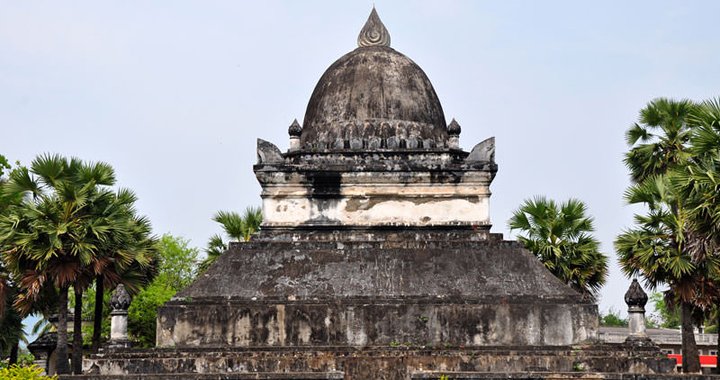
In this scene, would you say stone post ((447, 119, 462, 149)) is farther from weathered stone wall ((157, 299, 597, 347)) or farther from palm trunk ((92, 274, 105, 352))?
palm trunk ((92, 274, 105, 352))

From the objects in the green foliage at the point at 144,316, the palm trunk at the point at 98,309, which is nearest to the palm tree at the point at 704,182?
the palm trunk at the point at 98,309

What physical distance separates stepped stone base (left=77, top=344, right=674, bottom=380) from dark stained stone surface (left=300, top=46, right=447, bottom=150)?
6.50m

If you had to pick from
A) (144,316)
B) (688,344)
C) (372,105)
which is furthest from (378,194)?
(144,316)

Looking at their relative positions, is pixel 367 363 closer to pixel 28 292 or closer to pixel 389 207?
pixel 389 207

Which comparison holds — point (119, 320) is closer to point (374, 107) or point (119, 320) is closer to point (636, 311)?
point (374, 107)

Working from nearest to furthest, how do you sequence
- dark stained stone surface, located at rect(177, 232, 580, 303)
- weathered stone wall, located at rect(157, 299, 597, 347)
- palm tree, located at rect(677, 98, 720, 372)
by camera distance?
1. palm tree, located at rect(677, 98, 720, 372)
2. weathered stone wall, located at rect(157, 299, 597, 347)
3. dark stained stone surface, located at rect(177, 232, 580, 303)

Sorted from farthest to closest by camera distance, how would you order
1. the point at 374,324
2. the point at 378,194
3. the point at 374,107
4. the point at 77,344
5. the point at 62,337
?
1. the point at 77,344
2. the point at 374,107
3. the point at 62,337
4. the point at 378,194
5. the point at 374,324

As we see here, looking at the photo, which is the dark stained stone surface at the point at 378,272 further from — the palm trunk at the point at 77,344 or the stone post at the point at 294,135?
the palm trunk at the point at 77,344

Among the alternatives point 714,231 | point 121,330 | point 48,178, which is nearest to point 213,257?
point 48,178

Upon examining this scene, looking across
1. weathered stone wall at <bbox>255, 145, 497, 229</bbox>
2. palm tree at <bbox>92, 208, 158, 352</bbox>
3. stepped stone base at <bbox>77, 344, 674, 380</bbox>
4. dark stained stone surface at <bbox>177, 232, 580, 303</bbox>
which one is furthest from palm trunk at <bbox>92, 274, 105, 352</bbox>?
stepped stone base at <bbox>77, 344, 674, 380</bbox>

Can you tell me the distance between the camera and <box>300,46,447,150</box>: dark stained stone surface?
2544 cm

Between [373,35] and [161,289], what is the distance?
50.8ft

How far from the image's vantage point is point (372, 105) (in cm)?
2569

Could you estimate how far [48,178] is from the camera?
25.4m
